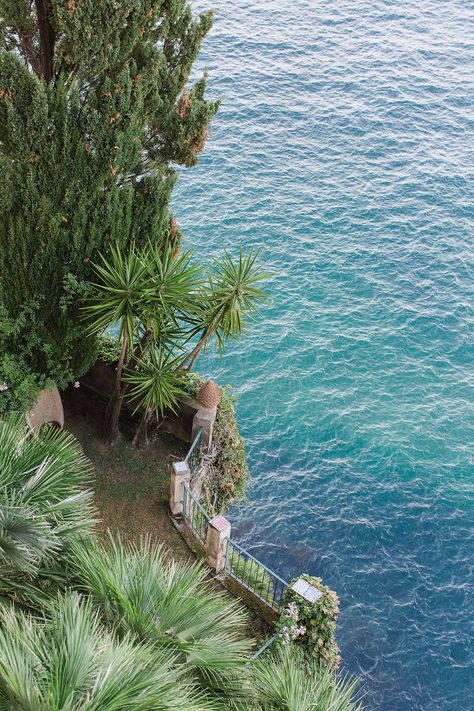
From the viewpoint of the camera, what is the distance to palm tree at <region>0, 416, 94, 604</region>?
775 cm

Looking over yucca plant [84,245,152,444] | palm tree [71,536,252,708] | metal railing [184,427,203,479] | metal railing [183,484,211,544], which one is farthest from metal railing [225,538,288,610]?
palm tree [71,536,252,708]

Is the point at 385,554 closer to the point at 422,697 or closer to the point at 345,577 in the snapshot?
the point at 345,577

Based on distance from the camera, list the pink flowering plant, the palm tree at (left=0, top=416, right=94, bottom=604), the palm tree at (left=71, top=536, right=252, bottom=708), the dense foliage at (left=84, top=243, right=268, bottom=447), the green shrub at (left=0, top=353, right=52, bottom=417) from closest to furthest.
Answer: the palm tree at (left=71, top=536, right=252, bottom=708)
the palm tree at (left=0, top=416, right=94, bottom=604)
the pink flowering plant
the dense foliage at (left=84, top=243, right=268, bottom=447)
the green shrub at (left=0, top=353, right=52, bottom=417)

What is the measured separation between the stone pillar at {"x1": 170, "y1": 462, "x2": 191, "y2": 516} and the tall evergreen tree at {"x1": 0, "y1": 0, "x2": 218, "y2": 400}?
8.82 feet

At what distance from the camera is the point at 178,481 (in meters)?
13.8

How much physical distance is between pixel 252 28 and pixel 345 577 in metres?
32.3

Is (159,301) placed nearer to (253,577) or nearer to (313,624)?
(253,577)

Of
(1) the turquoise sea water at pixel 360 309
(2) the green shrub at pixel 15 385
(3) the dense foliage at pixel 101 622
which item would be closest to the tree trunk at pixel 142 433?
(2) the green shrub at pixel 15 385

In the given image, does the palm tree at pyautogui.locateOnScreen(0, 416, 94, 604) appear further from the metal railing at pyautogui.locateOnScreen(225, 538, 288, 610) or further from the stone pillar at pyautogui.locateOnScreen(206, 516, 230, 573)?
the metal railing at pyautogui.locateOnScreen(225, 538, 288, 610)

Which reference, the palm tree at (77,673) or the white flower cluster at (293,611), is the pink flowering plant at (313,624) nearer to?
the white flower cluster at (293,611)

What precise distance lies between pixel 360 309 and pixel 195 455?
37.0ft

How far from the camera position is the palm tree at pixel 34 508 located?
7.75m

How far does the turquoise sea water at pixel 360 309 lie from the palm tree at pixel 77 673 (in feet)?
32.8

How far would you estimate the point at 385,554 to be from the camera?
57.8ft
